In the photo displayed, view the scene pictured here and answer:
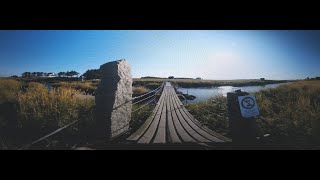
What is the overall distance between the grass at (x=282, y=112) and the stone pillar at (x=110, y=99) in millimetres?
1087

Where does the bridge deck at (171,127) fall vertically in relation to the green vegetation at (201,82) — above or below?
below

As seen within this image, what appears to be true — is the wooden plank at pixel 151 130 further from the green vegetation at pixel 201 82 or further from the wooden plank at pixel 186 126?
the green vegetation at pixel 201 82

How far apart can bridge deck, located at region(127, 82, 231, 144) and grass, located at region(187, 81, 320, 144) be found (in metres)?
0.14

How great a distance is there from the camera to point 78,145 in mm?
3316

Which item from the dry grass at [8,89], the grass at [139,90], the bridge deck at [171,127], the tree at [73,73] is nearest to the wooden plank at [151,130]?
the bridge deck at [171,127]

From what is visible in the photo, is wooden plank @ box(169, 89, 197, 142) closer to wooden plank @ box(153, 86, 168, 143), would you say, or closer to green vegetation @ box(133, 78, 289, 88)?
wooden plank @ box(153, 86, 168, 143)

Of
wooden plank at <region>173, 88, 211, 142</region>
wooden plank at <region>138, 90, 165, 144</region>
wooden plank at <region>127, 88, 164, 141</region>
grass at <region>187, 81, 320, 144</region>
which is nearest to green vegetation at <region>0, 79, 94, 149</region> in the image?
wooden plank at <region>127, 88, 164, 141</region>

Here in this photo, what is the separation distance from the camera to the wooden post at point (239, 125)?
3240mm

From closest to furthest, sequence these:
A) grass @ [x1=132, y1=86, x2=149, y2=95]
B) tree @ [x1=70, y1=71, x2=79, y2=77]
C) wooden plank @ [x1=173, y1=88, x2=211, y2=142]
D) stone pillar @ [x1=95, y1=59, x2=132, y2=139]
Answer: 1. stone pillar @ [x1=95, y1=59, x2=132, y2=139]
2. wooden plank @ [x1=173, y1=88, x2=211, y2=142]
3. tree @ [x1=70, y1=71, x2=79, y2=77]
4. grass @ [x1=132, y1=86, x2=149, y2=95]

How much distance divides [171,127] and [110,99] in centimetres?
98

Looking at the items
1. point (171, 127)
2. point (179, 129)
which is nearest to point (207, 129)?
point (179, 129)

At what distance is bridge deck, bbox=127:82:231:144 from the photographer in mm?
3432
